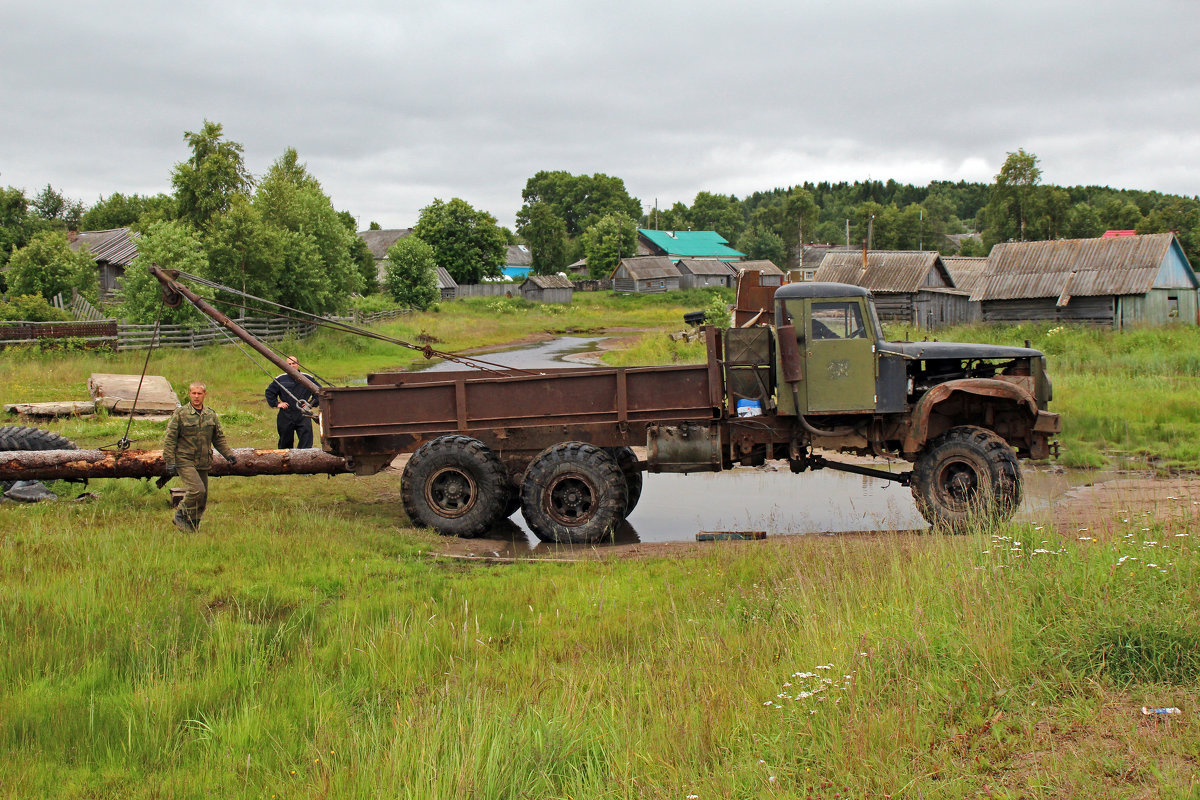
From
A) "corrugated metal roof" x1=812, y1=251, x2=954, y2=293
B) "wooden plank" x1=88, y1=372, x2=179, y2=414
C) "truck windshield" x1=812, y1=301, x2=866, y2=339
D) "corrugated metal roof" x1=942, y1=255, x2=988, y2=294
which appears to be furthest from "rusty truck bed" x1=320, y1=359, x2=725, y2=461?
"corrugated metal roof" x1=942, y1=255, x2=988, y2=294

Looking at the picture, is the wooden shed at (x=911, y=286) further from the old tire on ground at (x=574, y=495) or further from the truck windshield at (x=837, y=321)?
the old tire on ground at (x=574, y=495)

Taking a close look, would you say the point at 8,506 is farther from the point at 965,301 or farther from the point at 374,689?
the point at 965,301

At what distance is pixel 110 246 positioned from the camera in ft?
163

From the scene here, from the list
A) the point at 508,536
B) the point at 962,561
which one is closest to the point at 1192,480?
the point at 962,561

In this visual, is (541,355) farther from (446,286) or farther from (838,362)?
(446,286)

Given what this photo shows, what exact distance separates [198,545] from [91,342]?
2223 cm

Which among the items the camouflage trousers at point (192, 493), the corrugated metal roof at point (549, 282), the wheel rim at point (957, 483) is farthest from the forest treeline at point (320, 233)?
the wheel rim at point (957, 483)

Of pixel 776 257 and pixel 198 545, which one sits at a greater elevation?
pixel 776 257

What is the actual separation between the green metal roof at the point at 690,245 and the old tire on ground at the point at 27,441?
3532 inches

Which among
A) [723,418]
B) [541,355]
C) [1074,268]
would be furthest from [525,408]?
[1074,268]

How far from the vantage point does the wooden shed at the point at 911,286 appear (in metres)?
37.6

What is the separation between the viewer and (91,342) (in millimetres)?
27969

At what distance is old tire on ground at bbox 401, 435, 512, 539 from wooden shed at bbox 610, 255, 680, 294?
248ft

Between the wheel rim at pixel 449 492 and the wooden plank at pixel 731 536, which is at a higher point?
the wheel rim at pixel 449 492
